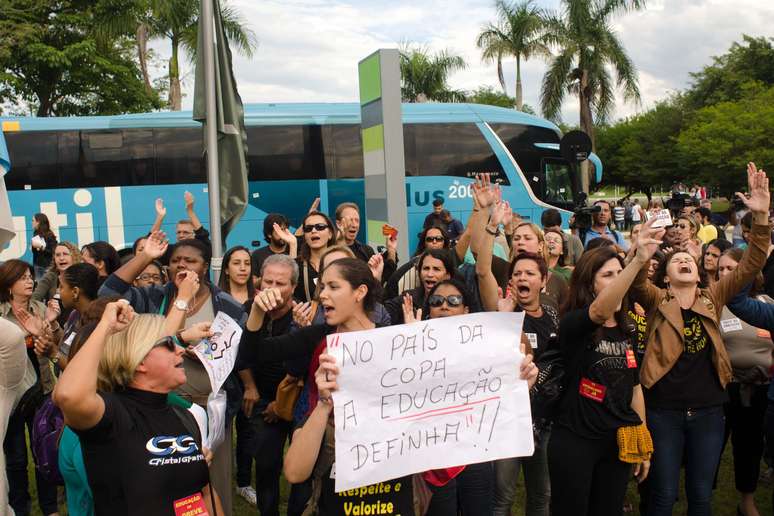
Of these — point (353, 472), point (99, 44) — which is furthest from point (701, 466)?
point (99, 44)

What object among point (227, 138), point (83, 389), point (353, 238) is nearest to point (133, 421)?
point (83, 389)

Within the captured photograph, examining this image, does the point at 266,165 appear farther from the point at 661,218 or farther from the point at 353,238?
the point at 661,218

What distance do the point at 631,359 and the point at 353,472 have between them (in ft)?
5.54

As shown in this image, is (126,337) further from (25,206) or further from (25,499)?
(25,206)

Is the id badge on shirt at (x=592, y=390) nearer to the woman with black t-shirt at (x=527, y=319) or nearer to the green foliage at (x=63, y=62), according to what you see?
the woman with black t-shirt at (x=527, y=319)

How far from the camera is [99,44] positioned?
24312 millimetres

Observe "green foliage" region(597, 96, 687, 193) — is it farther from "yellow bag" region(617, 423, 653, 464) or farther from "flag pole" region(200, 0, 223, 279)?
"yellow bag" region(617, 423, 653, 464)

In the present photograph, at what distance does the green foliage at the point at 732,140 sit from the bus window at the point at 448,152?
24745 millimetres

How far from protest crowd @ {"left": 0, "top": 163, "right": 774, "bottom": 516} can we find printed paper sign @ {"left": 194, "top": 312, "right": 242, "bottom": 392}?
0.01 meters

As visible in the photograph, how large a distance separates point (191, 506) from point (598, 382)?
204 cm

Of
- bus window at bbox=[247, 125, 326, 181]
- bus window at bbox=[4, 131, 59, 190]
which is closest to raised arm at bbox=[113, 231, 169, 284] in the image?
bus window at bbox=[4, 131, 59, 190]

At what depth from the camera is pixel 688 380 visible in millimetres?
4059

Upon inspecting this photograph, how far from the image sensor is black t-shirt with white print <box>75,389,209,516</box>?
8.26 feet

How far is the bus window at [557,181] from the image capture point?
15508mm
